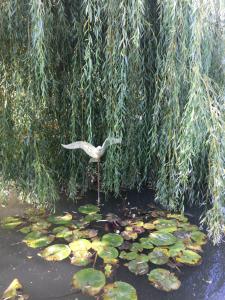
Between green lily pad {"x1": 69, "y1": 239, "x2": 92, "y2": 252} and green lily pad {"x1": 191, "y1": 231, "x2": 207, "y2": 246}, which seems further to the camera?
green lily pad {"x1": 191, "y1": 231, "x2": 207, "y2": 246}

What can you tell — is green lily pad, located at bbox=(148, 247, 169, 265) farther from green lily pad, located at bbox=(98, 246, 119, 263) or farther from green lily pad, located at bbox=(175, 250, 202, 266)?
green lily pad, located at bbox=(98, 246, 119, 263)

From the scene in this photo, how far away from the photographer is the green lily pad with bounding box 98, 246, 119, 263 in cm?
211

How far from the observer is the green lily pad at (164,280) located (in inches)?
75.5

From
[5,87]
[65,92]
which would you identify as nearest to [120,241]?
[65,92]

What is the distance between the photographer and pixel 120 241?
2.29 meters

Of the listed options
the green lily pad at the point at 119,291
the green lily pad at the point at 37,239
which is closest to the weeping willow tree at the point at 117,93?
the green lily pad at the point at 37,239

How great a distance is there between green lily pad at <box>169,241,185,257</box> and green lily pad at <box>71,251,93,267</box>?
0.49m

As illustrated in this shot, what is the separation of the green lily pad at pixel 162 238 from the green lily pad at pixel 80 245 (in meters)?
0.41

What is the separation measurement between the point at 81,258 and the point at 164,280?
0.50 m

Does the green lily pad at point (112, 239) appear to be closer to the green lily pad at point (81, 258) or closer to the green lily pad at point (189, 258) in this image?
the green lily pad at point (81, 258)

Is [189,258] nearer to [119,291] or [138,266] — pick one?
[138,266]

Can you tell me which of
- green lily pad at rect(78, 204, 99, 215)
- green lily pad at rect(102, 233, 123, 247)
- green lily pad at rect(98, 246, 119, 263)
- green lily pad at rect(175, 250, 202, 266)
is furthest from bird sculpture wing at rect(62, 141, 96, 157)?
green lily pad at rect(175, 250, 202, 266)

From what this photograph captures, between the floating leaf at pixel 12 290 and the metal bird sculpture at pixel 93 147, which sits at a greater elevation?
the metal bird sculpture at pixel 93 147

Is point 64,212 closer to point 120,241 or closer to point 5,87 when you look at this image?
point 120,241
